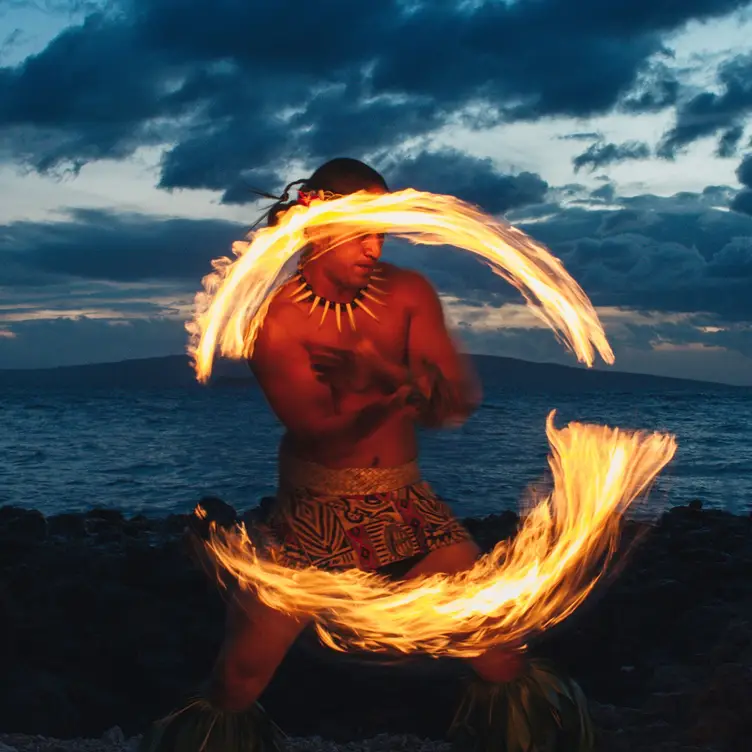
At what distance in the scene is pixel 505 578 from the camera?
13.6ft

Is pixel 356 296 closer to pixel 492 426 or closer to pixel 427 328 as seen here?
pixel 427 328

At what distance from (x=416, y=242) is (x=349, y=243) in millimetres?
339

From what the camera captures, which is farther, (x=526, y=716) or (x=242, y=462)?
(x=242, y=462)

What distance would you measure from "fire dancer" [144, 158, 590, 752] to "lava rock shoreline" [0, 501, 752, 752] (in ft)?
1.73

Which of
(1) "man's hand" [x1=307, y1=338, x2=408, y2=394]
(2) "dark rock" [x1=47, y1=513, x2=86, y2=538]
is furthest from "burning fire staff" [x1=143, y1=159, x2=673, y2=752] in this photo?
(2) "dark rock" [x1=47, y1=513, x2=86, y2=538]

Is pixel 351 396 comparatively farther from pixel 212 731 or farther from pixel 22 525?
pixel 22 525

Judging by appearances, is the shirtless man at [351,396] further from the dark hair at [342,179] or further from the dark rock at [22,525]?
the dark rock at [22,525]

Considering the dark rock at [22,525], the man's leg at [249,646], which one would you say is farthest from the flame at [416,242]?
the dark rock at [22,525]

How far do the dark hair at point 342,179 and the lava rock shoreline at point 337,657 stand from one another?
2.05 metres

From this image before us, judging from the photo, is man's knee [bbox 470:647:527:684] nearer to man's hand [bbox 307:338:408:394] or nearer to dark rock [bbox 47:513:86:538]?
man's hand [bbox 307:338:408:394]

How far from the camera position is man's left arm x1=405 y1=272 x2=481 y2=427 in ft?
13.0

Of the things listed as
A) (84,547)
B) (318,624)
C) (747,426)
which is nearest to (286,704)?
(318,624)

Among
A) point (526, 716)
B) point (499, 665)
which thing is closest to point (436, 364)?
point (499, 665)

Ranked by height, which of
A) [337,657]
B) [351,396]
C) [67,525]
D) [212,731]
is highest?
[351,396]
